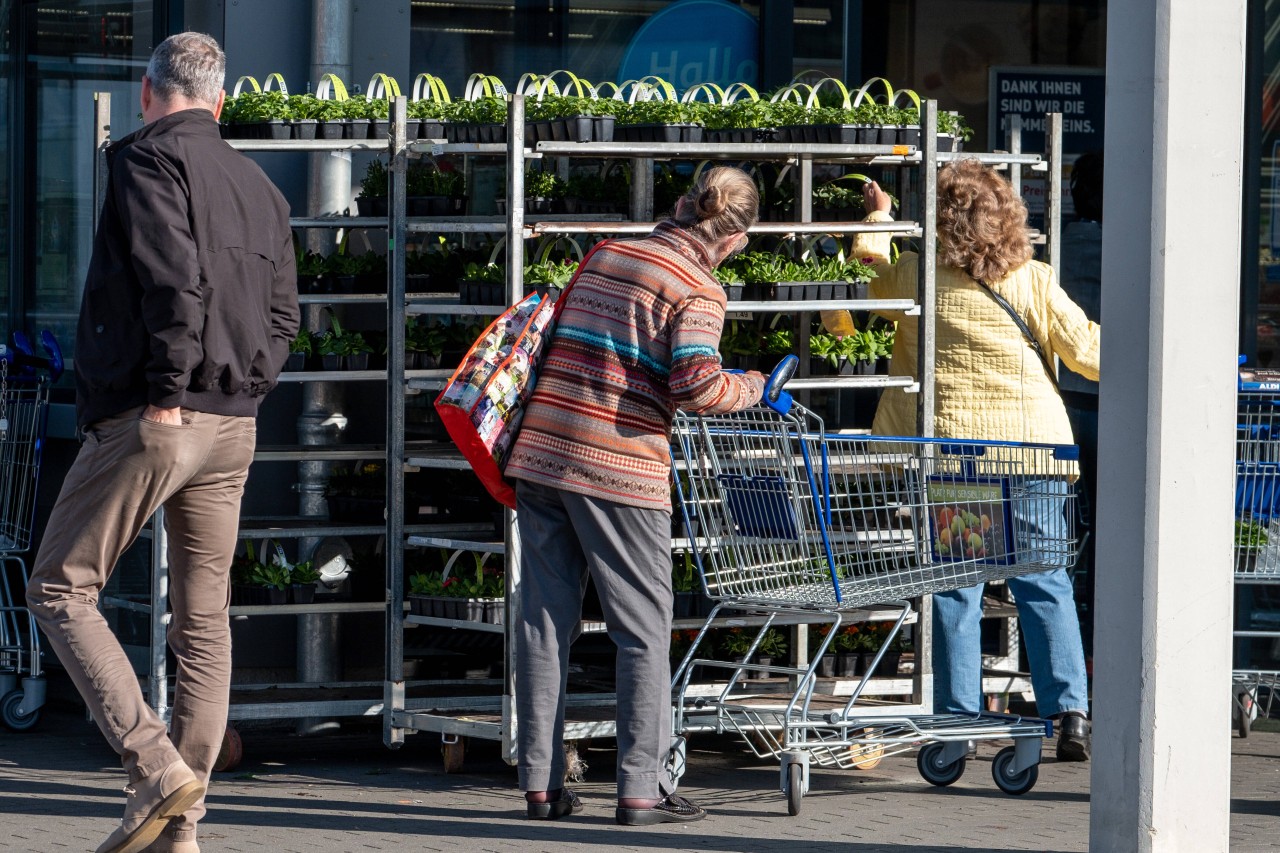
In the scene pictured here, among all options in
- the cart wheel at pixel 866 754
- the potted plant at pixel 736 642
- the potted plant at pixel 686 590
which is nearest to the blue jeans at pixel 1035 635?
the cart wheel at pixel 866 754

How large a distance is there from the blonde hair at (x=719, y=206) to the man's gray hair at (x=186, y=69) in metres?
1.46

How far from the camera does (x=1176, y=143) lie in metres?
4.81

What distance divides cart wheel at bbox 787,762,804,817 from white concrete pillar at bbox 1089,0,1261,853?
1.23m

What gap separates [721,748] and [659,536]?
1.87 metres

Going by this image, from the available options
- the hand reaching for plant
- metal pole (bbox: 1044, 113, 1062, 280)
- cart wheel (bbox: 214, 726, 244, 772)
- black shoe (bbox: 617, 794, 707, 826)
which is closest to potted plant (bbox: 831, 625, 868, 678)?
black shoe (bbox: 617, 794, 707, 826)

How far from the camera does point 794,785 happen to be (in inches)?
235

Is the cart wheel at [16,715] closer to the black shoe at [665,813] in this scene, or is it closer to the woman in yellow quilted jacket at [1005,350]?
the black shoe at [665,813]

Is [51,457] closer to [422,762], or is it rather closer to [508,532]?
[422,762]

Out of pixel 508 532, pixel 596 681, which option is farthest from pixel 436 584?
pixel 596 681

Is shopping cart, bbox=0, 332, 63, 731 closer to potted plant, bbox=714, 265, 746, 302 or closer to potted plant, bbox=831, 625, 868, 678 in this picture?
potted plant, bbox=714, 265, 746, 302

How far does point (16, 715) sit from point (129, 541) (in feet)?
9.82

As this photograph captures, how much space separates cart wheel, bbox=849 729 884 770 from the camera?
20.1ft

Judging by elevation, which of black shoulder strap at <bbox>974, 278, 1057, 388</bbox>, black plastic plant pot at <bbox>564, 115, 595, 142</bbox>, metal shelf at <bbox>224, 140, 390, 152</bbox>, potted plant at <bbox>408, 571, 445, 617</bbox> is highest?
black plastic plant pot at <bbox>564, 115, 595, 142</bbox>

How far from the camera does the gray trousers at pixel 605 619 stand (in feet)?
18.6
